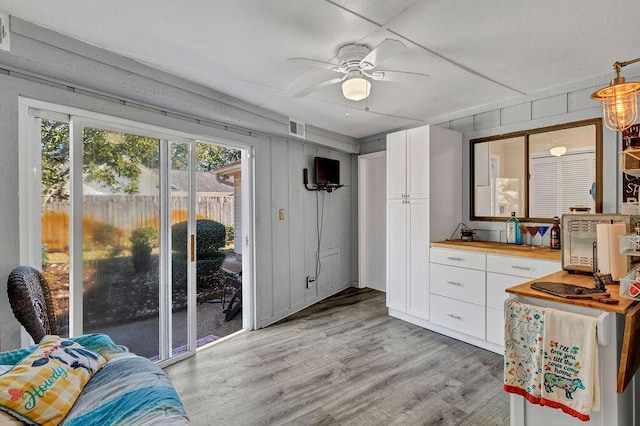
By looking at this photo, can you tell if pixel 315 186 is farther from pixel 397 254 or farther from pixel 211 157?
pixel 211 157

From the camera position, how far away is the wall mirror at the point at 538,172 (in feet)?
9.43

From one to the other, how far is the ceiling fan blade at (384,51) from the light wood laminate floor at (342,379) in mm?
2328

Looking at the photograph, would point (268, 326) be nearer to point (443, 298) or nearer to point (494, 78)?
point (443, 298)

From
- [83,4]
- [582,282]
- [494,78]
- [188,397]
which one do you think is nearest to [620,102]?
[582,282]

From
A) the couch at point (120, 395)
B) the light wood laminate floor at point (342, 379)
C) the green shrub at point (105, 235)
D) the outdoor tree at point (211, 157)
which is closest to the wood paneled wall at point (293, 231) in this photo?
the light wood laminate floor at point (342, 379)

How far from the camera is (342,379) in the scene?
101 inches

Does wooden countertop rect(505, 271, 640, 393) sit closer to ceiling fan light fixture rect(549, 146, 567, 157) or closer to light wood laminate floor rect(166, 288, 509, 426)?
light wood laminate floor rect(166, 288, 509, 426)

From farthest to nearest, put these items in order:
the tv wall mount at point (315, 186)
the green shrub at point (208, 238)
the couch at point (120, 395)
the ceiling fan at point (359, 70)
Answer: the green shrub at point (208, 238) < the tv wall mount at point (315, 186) < the ceiling fan at point (359, 70) < the couch at point (120, 395)

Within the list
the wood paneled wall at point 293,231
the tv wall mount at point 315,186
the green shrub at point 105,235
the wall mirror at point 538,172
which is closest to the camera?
the green shrub at point 105,235

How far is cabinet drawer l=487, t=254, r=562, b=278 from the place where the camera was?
2.69 m

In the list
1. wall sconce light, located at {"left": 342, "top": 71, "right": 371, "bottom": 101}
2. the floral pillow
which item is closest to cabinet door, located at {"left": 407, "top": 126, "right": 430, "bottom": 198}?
wall sconce light, located at {"left": 342, "top": 71, "right": 371, "bottom": 101}

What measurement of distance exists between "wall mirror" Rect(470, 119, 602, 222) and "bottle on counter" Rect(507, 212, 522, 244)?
5.0 inches

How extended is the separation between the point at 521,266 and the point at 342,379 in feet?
6.09

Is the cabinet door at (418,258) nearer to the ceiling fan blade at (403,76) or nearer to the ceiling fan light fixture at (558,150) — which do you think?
the ceiling fan light fixture at (558,150)
